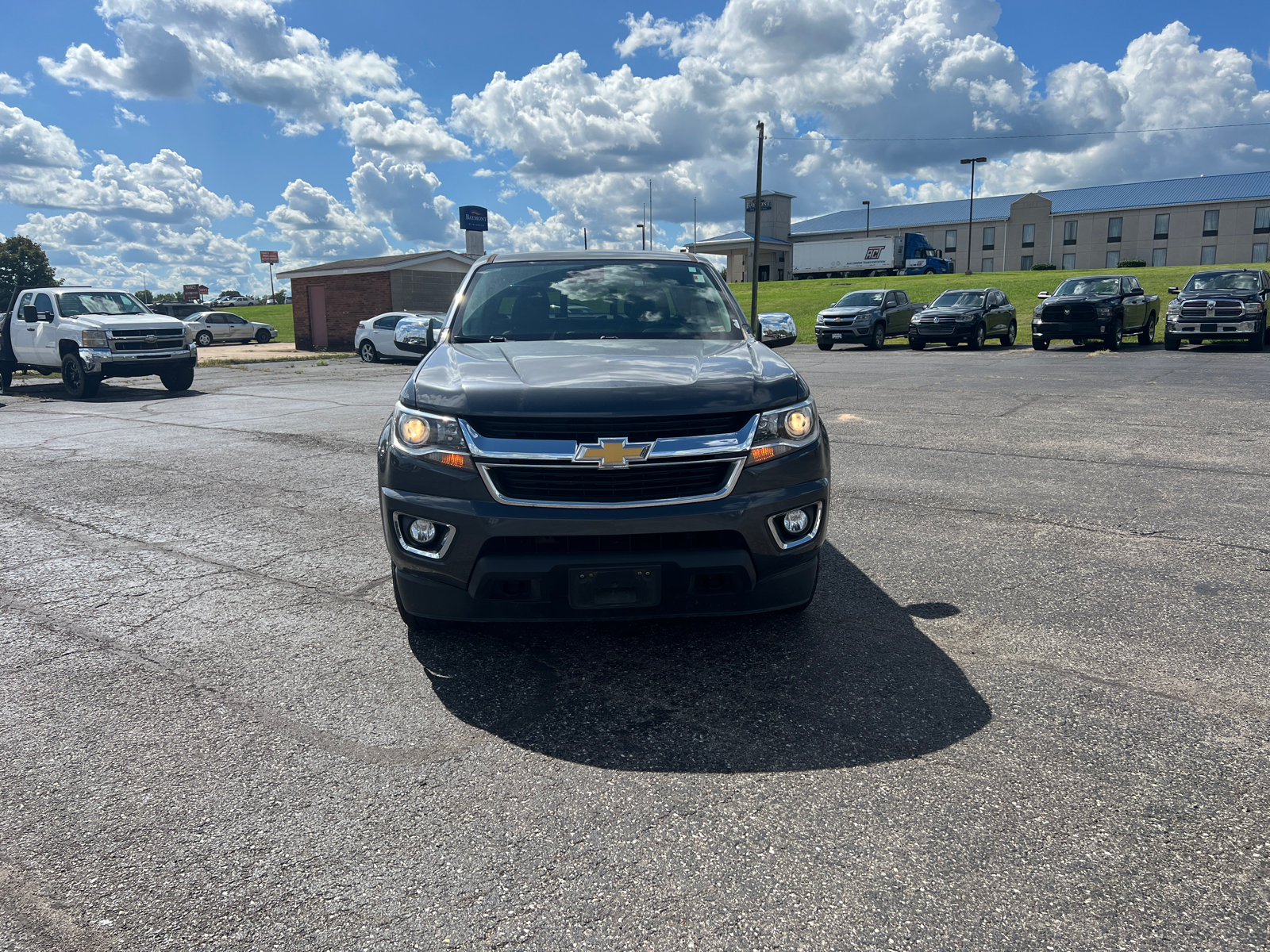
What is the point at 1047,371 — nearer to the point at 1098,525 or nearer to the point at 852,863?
the point at 1098,525

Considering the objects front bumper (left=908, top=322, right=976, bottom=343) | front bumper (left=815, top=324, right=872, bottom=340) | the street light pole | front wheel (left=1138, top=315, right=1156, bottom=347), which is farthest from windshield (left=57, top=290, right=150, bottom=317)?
the street light pole

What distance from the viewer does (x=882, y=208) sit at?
326 feet

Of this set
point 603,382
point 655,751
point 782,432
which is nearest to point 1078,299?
point 782,432

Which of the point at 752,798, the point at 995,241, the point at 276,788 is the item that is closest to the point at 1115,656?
the point at 752,798

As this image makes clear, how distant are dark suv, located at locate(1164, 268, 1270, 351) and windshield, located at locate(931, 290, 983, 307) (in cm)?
517

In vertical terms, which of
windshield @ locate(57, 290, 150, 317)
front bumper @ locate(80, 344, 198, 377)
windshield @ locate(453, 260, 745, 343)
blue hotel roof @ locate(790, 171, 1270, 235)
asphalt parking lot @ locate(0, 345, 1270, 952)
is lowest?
asphalt parking lot @ locate(0, 345, 1270, 952)

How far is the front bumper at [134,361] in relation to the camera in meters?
16.1

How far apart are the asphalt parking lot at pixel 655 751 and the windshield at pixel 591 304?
1.53m

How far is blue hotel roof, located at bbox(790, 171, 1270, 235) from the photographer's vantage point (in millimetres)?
77062

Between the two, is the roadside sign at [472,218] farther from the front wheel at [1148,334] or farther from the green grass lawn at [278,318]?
the front wheel at [1148,334]

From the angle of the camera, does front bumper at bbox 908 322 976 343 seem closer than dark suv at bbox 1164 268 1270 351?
No

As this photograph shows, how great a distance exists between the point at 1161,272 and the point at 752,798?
56.5 metres

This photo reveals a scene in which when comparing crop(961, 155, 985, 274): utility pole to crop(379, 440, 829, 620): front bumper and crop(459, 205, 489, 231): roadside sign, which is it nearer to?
crop(459, 205, 489, 231): roadside sign

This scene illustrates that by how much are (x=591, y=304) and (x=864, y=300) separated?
82.2 feet
